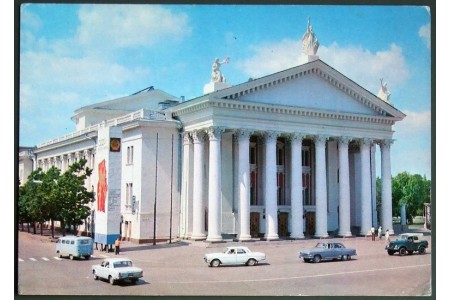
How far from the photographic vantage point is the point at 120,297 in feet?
69.7

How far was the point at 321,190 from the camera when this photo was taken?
35.9 meters

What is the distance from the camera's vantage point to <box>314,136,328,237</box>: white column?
117 feet

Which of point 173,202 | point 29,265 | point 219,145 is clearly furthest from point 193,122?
point 29,265

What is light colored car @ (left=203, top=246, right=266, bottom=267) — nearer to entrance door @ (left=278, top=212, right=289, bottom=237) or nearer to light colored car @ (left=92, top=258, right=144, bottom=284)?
light colored car @ (left=92, top=258, right=144, bottom=284)

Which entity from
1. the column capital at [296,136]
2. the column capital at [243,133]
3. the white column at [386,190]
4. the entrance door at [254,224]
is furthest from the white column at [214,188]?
the white column at [386,190]

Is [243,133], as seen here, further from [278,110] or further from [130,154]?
[130,154]

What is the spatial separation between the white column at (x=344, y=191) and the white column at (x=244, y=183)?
7019 mm

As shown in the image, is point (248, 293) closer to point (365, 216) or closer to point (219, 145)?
point (219, 145)

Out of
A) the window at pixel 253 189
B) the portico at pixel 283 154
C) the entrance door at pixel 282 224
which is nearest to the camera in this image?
the portico at pixel 283 154

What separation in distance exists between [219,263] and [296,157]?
11.9m

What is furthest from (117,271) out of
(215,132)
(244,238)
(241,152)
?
(241,152)

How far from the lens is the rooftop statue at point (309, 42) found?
1019 inches

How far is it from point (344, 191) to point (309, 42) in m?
11.7

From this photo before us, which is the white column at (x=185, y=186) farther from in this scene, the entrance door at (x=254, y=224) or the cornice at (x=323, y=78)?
the entrance door at (x=254, y=224)
